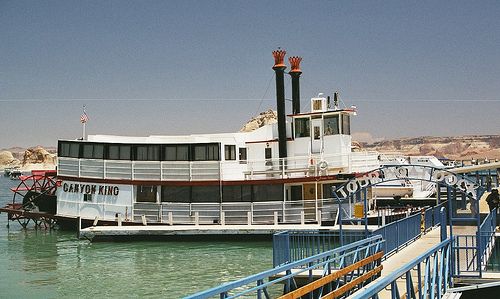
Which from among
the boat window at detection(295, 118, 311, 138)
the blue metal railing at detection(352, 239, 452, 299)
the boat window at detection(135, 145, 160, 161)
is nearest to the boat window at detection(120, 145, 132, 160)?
the boat window at detection(135, 145, 160, 161)

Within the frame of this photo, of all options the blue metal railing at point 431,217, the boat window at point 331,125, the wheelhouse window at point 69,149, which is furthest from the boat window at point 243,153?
the blue metal railing at point 431,217

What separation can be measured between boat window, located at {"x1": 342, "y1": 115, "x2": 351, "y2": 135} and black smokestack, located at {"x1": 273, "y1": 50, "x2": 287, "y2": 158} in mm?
3195

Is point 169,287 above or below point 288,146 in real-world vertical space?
below

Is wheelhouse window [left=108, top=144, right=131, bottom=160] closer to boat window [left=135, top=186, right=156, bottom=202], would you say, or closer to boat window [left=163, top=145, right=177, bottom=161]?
boat window [left=135, top=186, right=156, bottom=202]

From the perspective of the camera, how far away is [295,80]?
3712 centimetres

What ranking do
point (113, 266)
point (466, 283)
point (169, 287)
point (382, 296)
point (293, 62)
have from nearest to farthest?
point (382, 296)
point (466, 283)
point (169, 287)
point (113, 266)
point (293, 62)

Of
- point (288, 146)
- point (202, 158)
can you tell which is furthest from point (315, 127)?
point (202, 158)

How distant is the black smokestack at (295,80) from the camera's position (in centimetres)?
3559

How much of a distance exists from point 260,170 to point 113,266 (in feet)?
35.3

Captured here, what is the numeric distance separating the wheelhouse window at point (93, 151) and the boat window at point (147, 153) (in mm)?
2204

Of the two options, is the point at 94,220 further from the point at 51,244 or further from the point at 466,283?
the point at 466,283

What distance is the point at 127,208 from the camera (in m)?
32.8

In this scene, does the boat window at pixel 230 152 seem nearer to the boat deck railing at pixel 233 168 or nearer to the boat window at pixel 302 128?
the boat deck railing at pixel 233 168

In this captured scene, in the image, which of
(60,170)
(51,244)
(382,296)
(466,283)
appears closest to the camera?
(382,296)
